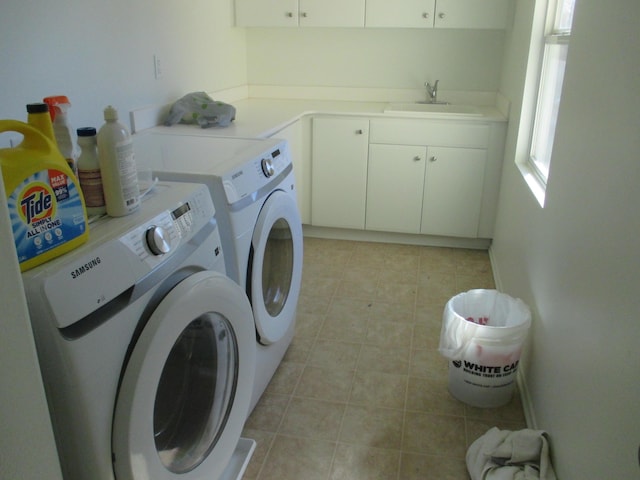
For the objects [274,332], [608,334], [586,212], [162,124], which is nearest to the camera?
[608,334]

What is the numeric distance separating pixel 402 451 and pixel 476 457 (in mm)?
252

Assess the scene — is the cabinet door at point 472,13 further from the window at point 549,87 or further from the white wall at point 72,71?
the white wall at point 72,71

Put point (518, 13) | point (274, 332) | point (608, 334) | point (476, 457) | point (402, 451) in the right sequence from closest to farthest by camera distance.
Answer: point (608, 334), point (476, 457), point (402, 451), point (274, 332), point (518, 13)

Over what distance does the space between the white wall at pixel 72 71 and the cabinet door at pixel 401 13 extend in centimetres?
98

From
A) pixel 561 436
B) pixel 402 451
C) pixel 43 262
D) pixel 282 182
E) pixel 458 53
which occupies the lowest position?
pixel 402 451

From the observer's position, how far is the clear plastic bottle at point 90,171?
1117 millimetres

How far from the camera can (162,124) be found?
272 cm

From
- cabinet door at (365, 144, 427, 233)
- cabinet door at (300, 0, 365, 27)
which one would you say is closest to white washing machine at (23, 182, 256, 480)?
cabinet door at (365, 144, 427, 233)

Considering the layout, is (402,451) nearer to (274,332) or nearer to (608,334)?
(274,332)

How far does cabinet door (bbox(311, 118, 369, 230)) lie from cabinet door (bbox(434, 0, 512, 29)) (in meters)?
0.84

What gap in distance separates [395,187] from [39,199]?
111 inches

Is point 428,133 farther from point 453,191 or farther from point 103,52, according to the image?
point 103,52

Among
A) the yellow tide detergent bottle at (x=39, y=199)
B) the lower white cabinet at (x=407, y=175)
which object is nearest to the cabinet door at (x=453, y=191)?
the lower white cabinet at (x=407, y=175)

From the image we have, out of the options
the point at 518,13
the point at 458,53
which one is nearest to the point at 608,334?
the point at 518,13
